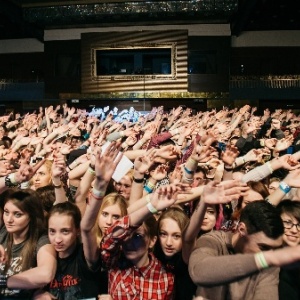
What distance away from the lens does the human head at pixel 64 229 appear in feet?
8.74

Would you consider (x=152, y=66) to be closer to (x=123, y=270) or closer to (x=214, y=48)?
(x=214, y=48)

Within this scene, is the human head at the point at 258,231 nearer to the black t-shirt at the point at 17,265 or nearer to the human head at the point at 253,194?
the human head at the point at 253,194

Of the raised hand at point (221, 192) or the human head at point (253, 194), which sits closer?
the raised hand at point (221, 192)

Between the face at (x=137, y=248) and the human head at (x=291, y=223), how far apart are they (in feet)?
2.57

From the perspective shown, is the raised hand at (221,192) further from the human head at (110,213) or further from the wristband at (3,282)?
the wristband at (3,282)

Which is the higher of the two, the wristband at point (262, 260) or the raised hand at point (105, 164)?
the raised hand at point (105, 164)

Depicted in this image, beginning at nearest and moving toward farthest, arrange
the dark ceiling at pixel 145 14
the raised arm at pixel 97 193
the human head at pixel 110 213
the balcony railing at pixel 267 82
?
the raised arm at pixel 97 193 < the human head at pixel 110 213 < the dark ceiling at pixel 145 14 < the balcony railing at pixel 267 82

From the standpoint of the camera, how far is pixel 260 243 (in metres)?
2.24

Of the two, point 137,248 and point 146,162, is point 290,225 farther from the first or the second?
point 146,162

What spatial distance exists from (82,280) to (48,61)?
17880mm

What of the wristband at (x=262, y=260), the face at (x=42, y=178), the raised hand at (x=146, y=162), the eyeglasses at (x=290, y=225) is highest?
the raised hand at (x=146, y=162)

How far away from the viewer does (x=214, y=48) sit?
18.6 meters

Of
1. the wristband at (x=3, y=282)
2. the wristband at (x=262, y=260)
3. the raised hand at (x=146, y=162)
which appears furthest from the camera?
the raised hand at (x=146, y=162)

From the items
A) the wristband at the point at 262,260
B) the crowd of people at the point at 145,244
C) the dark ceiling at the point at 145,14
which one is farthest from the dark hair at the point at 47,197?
the dark ceiling at the point at 145,14
